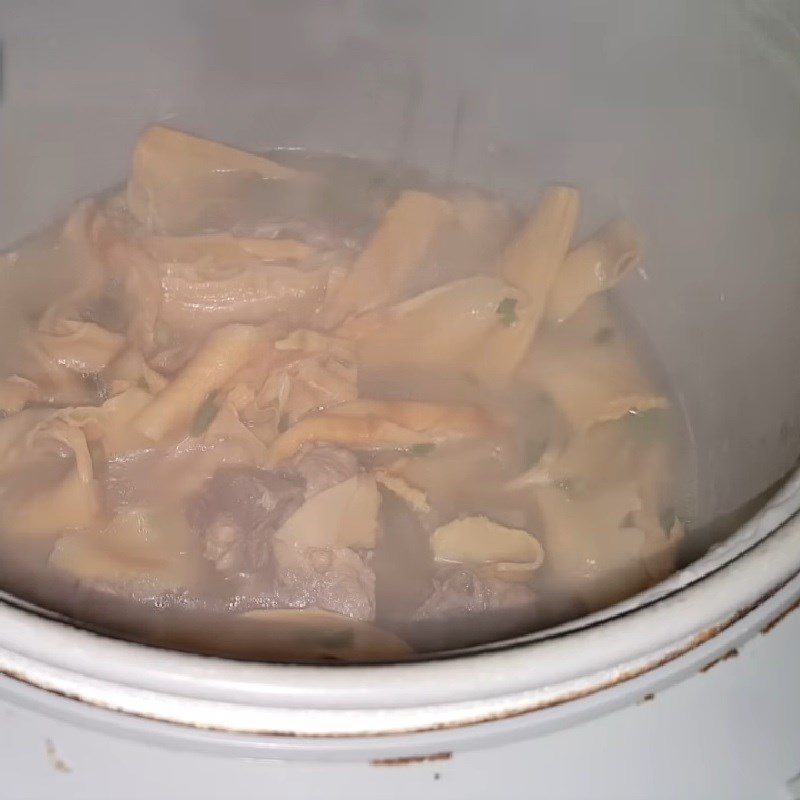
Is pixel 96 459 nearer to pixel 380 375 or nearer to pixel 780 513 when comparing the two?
pixel 380 375

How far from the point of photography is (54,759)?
0.57 m

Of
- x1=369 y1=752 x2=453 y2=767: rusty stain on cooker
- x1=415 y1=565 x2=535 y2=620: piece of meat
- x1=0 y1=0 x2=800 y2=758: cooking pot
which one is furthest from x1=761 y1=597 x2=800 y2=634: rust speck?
x1=415 y1=565 x2=535 y2=620: piece of meat

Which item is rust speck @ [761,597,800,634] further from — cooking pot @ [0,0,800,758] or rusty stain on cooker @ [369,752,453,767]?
rusty stain on cooker @ [369,752,453,767]

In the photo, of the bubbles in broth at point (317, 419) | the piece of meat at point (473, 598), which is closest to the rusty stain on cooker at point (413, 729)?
the bubbles in broth at point (317, 419)

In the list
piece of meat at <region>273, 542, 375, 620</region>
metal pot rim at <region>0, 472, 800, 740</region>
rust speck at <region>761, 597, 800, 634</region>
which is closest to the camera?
metal pot rim at <region>0, 472, 800, 740</region>

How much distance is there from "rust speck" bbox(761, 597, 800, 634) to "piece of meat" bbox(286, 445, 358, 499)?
53 cm

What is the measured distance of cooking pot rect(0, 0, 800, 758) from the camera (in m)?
0.54

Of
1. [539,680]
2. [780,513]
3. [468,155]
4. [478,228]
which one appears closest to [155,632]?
[539,680]

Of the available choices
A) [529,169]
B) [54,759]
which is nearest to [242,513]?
[54,759]

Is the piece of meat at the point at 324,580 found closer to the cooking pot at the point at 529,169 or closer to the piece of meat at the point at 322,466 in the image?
the piece of meat at the point at 322,466

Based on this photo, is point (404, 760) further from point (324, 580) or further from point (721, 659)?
point (324, 580)

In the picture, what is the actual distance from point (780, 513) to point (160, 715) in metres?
0.46

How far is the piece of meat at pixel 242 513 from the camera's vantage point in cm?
102

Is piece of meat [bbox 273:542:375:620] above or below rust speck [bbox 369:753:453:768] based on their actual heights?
below
